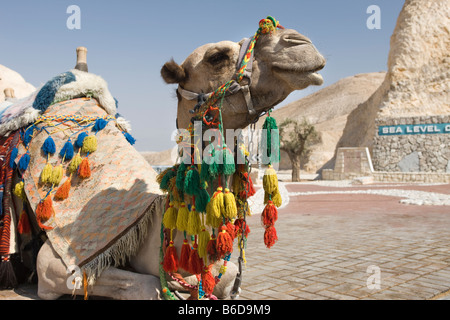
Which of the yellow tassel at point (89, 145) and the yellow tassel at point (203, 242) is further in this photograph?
the yellow tassel at point (89, 145)

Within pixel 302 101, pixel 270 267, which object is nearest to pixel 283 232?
pixel 270 267

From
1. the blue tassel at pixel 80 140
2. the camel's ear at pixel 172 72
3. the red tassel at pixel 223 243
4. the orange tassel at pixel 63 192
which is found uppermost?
the camel's ear at pixel 172 72

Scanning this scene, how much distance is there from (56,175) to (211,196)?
1754 millimetres

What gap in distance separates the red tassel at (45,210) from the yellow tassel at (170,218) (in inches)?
51.8

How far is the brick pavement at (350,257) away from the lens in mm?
3752

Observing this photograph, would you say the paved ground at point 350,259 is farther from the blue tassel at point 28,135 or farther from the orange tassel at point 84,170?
the blue tassel at point 28,135

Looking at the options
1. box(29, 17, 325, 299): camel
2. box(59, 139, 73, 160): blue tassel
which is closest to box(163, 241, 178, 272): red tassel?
box(29, 17, 325, 299): camel

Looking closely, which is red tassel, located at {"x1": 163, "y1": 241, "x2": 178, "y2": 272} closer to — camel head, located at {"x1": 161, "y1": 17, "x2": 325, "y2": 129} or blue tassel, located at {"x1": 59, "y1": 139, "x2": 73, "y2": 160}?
camel head, located at {"x1": 161, "y1": 17, "x2": 325, "y2": 129}

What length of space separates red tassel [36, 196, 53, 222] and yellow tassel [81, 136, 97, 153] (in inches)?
23.2

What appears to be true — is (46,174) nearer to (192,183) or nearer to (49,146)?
(49,146)

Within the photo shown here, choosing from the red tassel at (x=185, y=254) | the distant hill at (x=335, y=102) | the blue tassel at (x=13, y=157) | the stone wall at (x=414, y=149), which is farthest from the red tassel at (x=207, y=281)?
the distant hill at (x=335, y=102)

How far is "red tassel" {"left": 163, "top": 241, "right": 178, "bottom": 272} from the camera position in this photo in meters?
2.62
